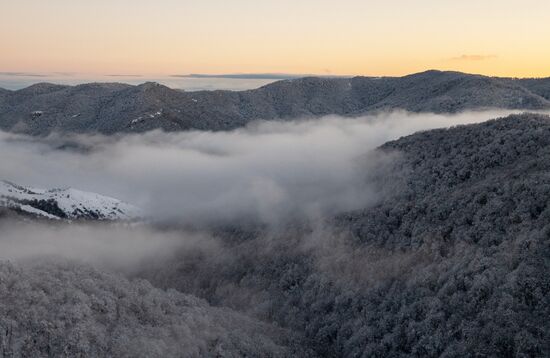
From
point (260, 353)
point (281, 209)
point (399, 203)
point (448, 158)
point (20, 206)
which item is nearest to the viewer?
point (260, 353)

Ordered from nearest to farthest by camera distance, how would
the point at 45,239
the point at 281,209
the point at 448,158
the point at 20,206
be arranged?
the point at 448,158, the point at 281,209, the point at 45,239, the point at 20,206

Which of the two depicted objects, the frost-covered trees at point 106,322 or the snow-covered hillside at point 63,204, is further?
the snow-covered hillside at point 63,204

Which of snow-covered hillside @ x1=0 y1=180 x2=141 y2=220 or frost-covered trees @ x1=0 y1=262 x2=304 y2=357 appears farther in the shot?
snow-covered hillside @ x1=0 y1=180 x2=141 y2=220

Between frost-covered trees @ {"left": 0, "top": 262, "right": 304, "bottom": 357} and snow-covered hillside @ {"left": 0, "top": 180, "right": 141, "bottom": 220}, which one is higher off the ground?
frost-covered trees @ {"left": 0, "top": 262, "right": 304, "bottom": 357}

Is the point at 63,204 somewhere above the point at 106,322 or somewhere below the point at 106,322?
below

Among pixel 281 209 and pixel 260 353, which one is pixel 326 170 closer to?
pixel 281 209

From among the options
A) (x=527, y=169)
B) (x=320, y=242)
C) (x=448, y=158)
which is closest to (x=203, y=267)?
(x=320, y=242)

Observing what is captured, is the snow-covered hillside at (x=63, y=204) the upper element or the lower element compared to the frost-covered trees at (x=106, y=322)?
lower

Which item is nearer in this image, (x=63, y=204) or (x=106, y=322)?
(x=106, y=322)
